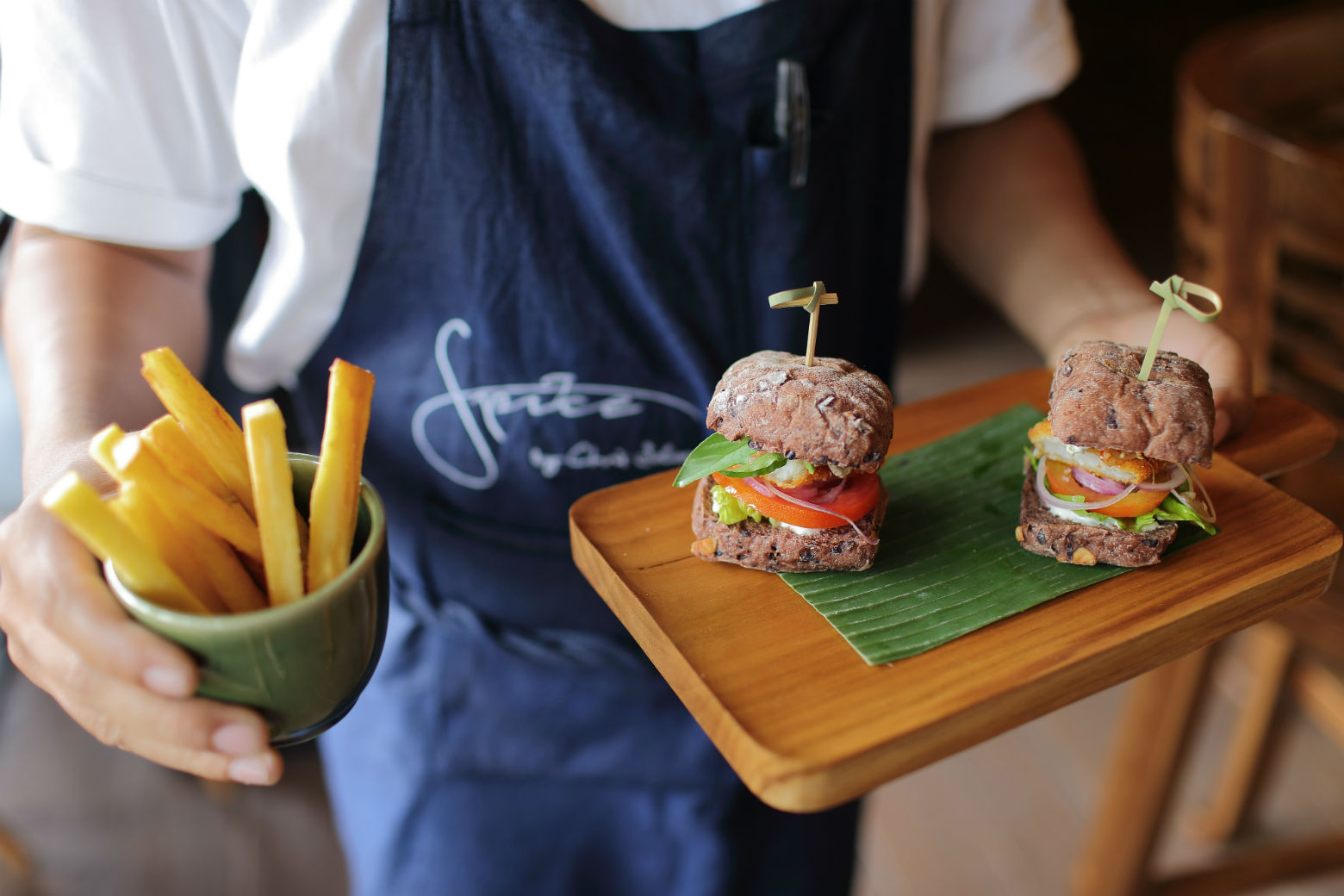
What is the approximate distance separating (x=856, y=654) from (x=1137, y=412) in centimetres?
49

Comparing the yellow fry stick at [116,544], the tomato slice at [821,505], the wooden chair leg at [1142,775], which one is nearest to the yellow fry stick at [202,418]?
the yellow fry stick at [116,544]

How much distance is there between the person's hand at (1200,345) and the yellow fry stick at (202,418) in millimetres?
1264

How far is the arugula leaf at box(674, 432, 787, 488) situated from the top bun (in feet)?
0.05

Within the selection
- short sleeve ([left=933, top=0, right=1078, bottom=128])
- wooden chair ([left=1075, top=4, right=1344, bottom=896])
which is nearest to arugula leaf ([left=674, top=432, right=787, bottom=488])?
short sleeve ([left=933, top=0, right=1078, bottom=128])

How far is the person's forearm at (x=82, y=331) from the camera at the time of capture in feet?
4.14

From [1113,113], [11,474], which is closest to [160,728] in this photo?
[11,474]

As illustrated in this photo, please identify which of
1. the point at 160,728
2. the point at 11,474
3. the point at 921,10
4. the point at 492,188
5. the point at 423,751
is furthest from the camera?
the point at 11,474

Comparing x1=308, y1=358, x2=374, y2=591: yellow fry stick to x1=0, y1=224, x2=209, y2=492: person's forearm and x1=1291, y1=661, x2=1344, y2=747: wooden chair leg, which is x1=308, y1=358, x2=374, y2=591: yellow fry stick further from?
x1=1291, y1=661, x2=1344, y2=747: wooden chair leg

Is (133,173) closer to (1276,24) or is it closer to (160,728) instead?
(160,728)

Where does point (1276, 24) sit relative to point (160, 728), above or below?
above

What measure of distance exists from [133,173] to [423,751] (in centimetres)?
112

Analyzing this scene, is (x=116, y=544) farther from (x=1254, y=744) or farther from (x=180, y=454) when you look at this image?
(x=1254, y=744)

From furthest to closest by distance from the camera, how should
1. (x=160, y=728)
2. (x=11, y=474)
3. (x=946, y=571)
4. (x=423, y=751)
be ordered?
(x=11, y=474)
(x=423, y=751)
(x=946, y=571)
(x=160, y=728)

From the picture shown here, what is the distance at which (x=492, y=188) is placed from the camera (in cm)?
149
